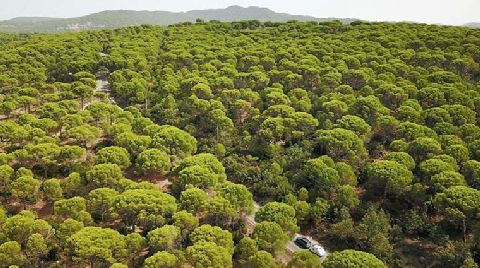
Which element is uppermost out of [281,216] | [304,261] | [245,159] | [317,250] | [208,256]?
[245,159]

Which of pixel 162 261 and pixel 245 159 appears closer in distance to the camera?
pixel 162 261

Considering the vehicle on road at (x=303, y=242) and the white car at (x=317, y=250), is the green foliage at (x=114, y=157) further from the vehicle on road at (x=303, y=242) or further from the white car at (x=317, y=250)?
the white car at (x=317, y=250)

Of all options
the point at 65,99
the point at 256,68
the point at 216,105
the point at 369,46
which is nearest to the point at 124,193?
the point at 216,105

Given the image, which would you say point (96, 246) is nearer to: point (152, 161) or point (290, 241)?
point (152, 161)

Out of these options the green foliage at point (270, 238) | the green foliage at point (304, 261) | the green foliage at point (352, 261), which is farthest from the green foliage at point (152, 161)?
the green foliage at point (352, 261)

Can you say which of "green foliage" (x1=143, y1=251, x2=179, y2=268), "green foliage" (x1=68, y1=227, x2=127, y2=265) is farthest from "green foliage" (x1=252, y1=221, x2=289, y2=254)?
"green foliage" (x1=68, y1=227, x2=127, y2=265)

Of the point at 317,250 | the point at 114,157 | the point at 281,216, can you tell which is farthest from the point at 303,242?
the point at 114,157

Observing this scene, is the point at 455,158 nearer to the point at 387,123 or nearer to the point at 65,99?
the point at 387,123
